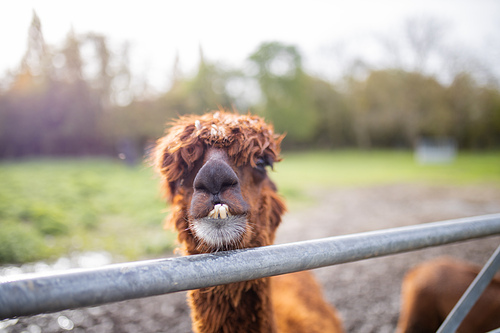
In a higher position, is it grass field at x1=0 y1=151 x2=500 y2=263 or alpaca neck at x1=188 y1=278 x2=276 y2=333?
alpaca neck at x1=188 y1=278 x2=276 y2=333

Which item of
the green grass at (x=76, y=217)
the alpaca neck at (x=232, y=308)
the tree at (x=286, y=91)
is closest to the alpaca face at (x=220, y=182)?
the alpaca neck at (x=232, y=308)

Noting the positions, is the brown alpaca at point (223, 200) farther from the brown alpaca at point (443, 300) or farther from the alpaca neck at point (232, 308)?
the brown alpaca at point (443, 300)

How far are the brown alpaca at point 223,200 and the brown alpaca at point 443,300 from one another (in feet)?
6.10

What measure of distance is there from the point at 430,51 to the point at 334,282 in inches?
1270

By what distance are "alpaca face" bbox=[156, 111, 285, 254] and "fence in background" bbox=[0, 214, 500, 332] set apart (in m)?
0.40

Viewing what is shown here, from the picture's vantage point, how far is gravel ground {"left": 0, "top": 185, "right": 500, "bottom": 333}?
3938 millimetres

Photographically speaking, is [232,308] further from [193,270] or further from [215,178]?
[193,270]

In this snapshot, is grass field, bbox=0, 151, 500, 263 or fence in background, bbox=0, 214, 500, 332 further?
grass field, bbox=0, 151, 500, 263

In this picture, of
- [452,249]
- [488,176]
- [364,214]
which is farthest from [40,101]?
[488,176]

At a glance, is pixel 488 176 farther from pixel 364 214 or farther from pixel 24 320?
pixel 24 320

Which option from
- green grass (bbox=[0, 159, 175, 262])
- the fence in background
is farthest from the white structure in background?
the fence in background

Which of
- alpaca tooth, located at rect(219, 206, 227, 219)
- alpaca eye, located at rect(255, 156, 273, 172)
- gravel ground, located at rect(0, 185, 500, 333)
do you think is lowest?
gravel ground, located at rect(0, 185, 500, 333)

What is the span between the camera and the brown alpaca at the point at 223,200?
4.61 ft

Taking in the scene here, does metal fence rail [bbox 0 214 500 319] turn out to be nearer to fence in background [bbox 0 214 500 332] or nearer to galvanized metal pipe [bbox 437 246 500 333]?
fence in background [bbox 0 214 500 332]
